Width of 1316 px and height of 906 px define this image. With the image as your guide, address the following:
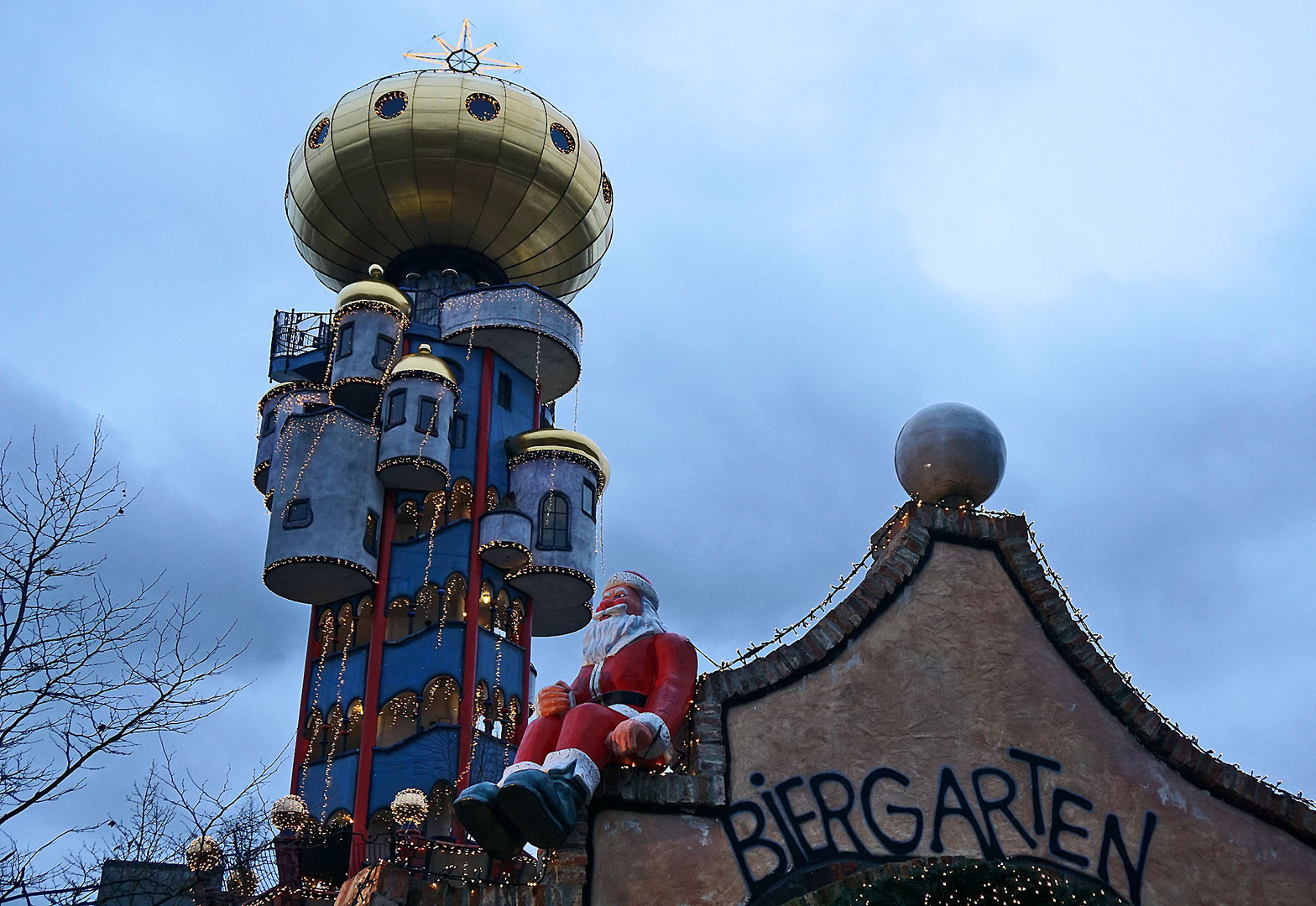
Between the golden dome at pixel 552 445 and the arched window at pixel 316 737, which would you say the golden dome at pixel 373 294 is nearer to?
the golden dome at pixel 552 445

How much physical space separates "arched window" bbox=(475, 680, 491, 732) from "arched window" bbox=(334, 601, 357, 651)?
2.82m

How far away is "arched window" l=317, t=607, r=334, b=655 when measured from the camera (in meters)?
26.7

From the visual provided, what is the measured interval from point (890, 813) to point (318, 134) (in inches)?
1005

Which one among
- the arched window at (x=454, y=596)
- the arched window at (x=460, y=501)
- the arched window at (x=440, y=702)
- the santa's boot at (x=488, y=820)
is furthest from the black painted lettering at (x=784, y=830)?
Result: the arched window at (x=460, y=501)

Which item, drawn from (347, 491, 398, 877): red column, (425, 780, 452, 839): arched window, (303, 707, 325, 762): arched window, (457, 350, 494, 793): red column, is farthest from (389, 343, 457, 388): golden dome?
(425, 780, 452, 839): arched window

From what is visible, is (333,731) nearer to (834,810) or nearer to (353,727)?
(353,727)

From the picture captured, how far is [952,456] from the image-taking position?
9883mm

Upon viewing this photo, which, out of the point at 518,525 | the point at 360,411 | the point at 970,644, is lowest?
the point at 970,644

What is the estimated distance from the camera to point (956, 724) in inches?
360

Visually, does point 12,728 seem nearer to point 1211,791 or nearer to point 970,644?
point 970,644

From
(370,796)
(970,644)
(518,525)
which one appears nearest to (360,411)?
(518,525)

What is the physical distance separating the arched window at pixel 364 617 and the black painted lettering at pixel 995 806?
18706mm

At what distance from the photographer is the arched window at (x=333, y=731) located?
25281 mm

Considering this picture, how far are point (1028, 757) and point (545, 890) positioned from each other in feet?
11.0
